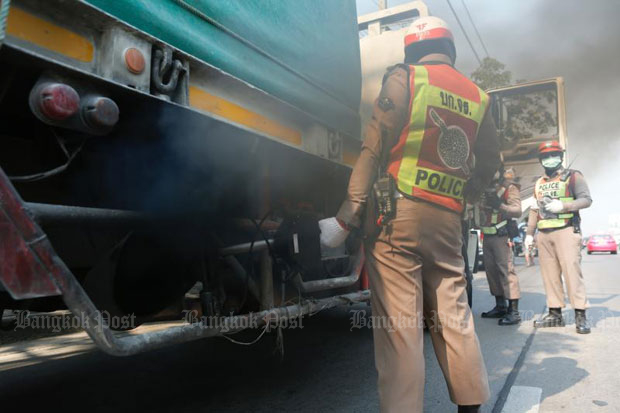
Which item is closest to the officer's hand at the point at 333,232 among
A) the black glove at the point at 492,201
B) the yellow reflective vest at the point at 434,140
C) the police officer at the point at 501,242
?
the yellow reflective vest at the point at 434,140

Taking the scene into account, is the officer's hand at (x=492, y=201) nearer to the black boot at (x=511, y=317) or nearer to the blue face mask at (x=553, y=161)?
the blue face mask at (x=553, y=161)

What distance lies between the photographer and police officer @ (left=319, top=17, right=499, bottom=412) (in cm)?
190

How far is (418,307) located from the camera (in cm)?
192

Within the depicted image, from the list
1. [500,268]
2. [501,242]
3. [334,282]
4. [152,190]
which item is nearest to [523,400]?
[334,282]

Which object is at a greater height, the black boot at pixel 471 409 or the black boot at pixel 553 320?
the black boot at pixel 471 409

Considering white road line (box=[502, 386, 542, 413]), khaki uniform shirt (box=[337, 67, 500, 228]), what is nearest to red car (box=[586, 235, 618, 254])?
white road line (box=[502, 386, 542, 413])

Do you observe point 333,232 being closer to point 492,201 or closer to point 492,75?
point 492,201

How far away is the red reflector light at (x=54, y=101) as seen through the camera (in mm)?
1238

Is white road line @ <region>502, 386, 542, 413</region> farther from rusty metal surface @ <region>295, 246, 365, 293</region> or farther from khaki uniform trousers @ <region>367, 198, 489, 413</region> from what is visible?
rusty metal surface @ <region>295, 246, 365, 293</region>

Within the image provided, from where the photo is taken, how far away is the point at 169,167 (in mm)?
2074

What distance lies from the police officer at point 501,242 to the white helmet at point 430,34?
319 centimetres

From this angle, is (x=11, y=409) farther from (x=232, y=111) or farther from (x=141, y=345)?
(x=232, y=111)

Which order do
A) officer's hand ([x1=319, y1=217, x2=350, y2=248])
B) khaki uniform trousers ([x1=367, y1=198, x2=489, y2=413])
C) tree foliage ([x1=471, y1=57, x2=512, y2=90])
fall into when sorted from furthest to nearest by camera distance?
tree foliage ([x1=471, y1=57, x2=512, y2=90]) → officer's hand ([x1=319, y1=217, x2=350, y2=248]) → khaki uniform trousers ([x1=367, y1=198, x2=489, y2=413])

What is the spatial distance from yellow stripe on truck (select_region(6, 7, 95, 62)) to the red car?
29.3m
